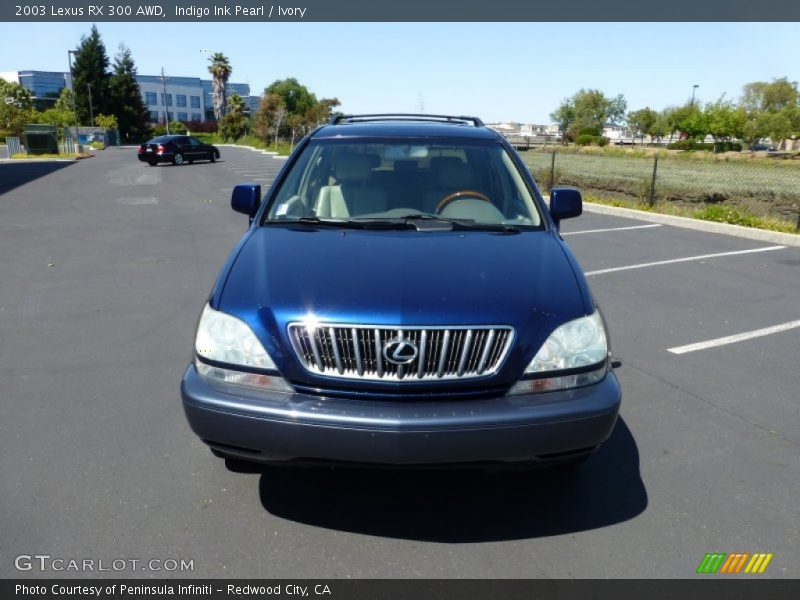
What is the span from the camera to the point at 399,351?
2652 millimetres

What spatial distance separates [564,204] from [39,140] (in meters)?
42.9

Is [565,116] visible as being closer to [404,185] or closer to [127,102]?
[127,102]

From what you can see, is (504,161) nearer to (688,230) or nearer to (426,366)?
(426,366)

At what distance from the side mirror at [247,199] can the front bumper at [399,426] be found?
182 centimetres

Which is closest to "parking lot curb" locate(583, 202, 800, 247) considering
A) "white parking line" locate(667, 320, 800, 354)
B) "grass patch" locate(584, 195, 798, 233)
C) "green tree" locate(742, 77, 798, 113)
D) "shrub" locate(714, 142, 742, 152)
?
"grass patch" locate(584, 195, 798, 233)

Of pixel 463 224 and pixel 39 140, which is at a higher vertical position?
pixel 463 224

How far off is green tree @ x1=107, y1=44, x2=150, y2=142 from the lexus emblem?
302 feet

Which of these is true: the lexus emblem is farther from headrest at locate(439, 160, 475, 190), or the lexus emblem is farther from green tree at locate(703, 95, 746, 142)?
green tree at locate(703, 95, 746, 142)

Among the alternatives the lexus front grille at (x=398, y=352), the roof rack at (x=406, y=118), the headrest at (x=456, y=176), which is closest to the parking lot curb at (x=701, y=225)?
the roof rack at (x=406, y=118)

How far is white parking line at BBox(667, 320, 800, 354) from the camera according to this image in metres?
5.46

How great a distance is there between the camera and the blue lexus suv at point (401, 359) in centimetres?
260

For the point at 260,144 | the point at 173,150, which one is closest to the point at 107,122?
the point at 260,144

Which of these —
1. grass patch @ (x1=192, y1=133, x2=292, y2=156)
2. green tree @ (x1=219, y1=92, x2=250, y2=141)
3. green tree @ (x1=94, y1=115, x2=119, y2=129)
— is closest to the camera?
grass patch @ (x1=192, y1=133, x2=292, y2=156)
